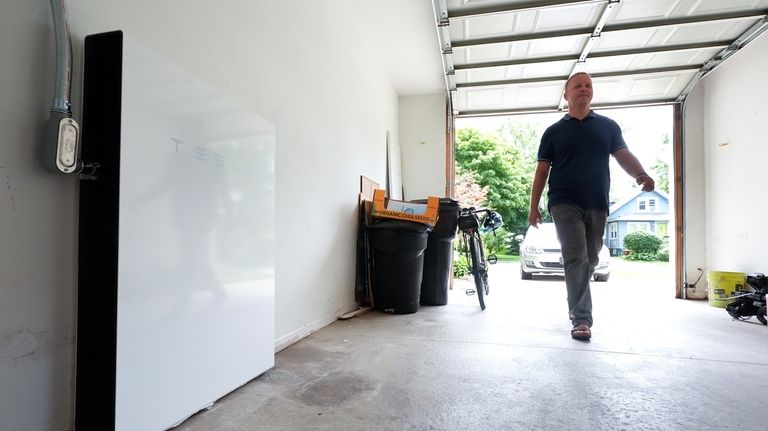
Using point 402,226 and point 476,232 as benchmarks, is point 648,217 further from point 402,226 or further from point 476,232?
point 402,226

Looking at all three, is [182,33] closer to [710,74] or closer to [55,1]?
[55,1]

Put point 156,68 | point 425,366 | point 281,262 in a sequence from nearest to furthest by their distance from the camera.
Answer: point 156,68 → point 425,366 → point 281,262

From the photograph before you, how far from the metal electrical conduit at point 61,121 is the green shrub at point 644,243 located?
24818 millimetres

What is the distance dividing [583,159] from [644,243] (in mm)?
22318

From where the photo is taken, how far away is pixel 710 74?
14.7 feet

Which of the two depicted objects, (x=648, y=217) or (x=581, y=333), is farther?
(x=648, y=217)

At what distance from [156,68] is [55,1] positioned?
251 mm

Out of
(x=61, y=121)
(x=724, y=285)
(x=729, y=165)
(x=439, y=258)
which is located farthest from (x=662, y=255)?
(x=61, y=121)

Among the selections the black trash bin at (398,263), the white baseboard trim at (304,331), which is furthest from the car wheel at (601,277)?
the white baseboard trim at (304,331)

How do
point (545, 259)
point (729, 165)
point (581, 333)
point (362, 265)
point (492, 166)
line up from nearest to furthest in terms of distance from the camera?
point (581, 333), point (362, 265), point (729, 165), point (545, 259), point (492, 166)

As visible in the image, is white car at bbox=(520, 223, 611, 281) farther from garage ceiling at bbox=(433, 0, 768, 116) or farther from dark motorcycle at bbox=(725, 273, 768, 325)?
dark motorcycle at bbox=(725, 273, 768, 325)

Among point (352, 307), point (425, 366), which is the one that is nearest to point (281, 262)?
point (425, 366)

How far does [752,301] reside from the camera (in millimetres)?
3229

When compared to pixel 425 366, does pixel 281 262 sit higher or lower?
higher
